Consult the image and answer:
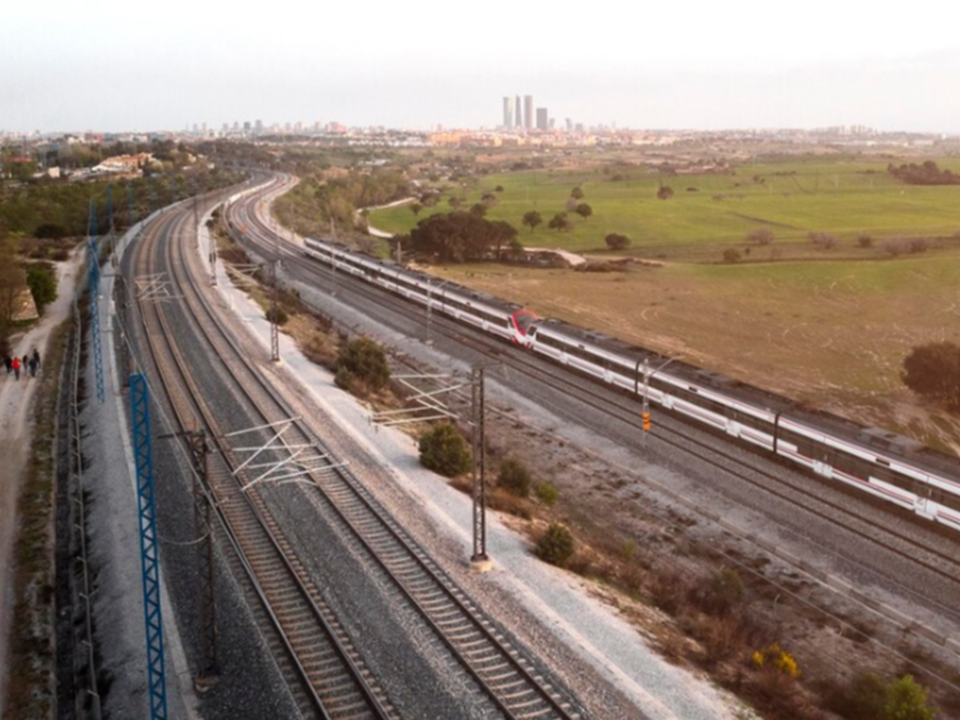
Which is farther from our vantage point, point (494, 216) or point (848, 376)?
point (494, 216)

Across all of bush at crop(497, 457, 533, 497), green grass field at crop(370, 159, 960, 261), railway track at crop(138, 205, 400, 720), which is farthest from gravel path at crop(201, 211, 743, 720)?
green grass field at crop(370, 159, 960, 261)

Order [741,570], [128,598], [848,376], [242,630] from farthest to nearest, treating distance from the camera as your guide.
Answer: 1. [848,376]
2. [741,570]
3. [128,598]
4. [242,630]

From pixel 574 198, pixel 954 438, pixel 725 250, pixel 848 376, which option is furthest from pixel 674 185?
pixel 954 438

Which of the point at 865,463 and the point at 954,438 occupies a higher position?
the point at 865,463

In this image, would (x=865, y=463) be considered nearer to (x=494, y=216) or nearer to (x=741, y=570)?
(x=741, y=570)

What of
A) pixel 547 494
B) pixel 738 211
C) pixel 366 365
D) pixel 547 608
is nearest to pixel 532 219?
pixel 738 211

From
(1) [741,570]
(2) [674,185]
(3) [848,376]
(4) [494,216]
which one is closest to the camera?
(1) [741,570]

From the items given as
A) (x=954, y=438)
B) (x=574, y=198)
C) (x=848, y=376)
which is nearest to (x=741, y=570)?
(x=954, y=438)

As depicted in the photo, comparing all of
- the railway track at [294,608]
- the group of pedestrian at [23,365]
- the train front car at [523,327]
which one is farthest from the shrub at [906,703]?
the group of pedestrian at [23,365]
